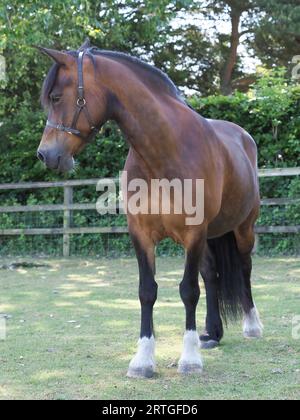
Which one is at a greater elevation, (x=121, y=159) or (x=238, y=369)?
(x=121, y=159)

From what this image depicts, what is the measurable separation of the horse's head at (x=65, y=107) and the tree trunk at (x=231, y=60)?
51.8 feet

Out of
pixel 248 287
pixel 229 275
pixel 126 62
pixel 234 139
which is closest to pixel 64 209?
pixel 234 139

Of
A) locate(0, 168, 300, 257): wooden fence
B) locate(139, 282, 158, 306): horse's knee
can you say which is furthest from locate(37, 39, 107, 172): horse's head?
locate(0, 168, 300, 257): wooden fence

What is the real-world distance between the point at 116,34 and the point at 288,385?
10.7 m

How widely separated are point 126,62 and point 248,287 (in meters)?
2.32

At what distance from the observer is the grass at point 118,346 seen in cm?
346

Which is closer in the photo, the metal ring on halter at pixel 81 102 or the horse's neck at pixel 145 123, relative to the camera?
the metal ring on halter at pixel 81 102

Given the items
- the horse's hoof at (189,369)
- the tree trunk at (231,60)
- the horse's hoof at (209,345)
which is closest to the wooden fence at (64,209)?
the horse's hoof at (209,345)

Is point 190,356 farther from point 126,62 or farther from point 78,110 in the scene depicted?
point 126,62

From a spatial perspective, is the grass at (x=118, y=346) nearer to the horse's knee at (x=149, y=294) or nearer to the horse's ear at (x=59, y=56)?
the horse's knee at (x=149, y=294)

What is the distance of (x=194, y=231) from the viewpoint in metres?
3.99

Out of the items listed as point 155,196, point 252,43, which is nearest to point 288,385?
point 155,196
